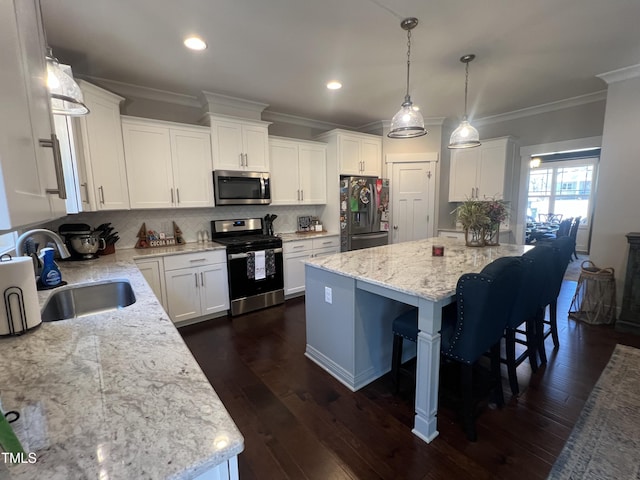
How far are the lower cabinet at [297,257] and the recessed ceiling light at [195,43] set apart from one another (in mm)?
2341

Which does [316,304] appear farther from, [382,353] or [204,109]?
[204,109]

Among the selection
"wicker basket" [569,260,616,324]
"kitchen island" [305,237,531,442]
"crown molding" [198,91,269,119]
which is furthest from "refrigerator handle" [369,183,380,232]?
"wicker basket" [569,260,616,324]

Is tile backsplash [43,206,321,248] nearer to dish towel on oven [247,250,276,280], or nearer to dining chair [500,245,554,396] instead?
dish towel on oven [247,250,276,280]

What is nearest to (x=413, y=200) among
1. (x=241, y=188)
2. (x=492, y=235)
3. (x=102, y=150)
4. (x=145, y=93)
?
(x=492, y=235)

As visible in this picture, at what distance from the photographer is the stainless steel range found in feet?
11.5

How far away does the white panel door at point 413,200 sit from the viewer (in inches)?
189

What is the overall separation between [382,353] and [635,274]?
2856 millimetres

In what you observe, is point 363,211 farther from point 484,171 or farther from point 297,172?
point 484,171

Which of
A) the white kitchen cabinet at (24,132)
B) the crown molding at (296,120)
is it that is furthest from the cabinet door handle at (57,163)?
the crown molding at (296,120)

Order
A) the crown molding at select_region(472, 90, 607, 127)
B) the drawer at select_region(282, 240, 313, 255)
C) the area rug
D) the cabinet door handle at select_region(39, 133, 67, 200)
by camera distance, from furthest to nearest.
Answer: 1. the drawer at select_region(282, 240, 313, 255)
2. the crown molding at select_region(472, 90, 607, 127)
3. the area rug
4. the cabinet door handle at select_region(39, 133, 67, 200)

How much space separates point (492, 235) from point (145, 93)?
14.0 feet

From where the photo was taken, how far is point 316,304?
2484 mm

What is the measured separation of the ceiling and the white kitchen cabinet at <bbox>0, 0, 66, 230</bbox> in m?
1.60

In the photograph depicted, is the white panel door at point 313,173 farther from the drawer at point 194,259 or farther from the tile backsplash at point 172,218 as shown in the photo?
the drawer at point 194,259
